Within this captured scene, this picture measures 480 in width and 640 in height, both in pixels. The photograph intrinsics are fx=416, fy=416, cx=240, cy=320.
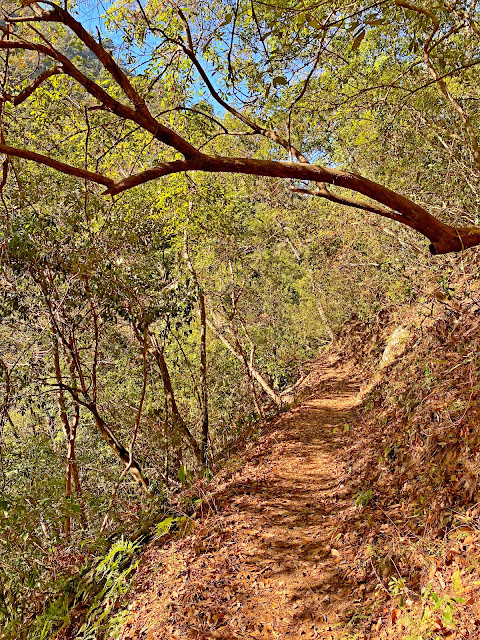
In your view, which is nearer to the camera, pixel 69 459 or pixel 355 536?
pixel 355 536

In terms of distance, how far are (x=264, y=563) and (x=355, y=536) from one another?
3.24ft

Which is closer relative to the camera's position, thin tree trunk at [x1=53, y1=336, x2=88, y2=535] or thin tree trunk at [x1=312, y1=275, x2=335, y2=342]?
thin tree trunk at [x1=53, y1=336, x2=88, y2=535]

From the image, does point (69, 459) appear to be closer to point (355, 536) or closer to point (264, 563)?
point (264, 563)

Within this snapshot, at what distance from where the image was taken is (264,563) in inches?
171

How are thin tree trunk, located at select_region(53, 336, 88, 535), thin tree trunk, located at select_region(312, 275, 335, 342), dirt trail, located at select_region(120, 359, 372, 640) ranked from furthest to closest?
thin tree trunk, located at select_region(312, 275, 335, 342) → thin tree trunk, located at select_region(53, 336, 88, 535) → dirt trail, located at select_region(120, 359, 372, 640)

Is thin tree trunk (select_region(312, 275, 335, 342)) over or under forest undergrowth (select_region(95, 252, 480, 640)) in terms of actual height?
over

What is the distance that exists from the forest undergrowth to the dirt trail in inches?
0.6

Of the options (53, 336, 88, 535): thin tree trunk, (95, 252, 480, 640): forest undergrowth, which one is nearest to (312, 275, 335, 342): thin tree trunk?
(95, 252, 480, 640): forest undergrowth

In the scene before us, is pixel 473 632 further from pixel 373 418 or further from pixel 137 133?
pixel 137 133

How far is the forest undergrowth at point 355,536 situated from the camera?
3.05 m

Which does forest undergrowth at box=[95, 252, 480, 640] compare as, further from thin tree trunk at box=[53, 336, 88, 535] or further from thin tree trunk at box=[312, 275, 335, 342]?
thin tree trunk at box=[312, 275, 335, 342]

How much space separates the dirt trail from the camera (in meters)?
3.58

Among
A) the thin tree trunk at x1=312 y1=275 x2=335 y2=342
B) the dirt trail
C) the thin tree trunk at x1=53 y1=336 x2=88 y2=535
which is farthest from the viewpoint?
the thin tree trunk at x1=312 y1=275 x2=335 y2=342

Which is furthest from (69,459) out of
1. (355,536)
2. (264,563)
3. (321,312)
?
(321,312)
